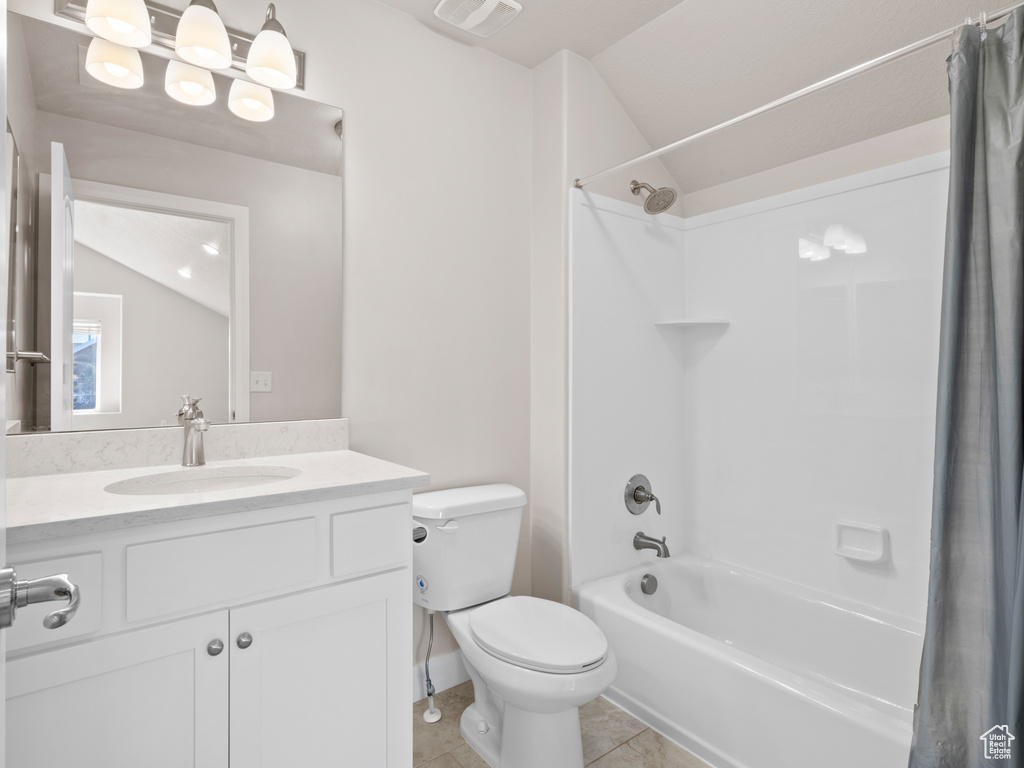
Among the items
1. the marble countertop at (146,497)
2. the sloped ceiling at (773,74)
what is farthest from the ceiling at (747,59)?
the marble countertop at (146,497)

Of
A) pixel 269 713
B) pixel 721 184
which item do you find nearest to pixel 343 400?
pixel 269 713

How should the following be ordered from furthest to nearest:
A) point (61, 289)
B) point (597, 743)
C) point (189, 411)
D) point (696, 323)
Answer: point (696, 323), point (597, 743), point (189, 411), point (61, 289)

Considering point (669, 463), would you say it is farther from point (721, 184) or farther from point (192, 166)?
point (192, 166)

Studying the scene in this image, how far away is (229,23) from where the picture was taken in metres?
1.67

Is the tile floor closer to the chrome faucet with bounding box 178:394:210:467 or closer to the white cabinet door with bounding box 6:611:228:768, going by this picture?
the white cabinet door with bounding box 6:611:228:768

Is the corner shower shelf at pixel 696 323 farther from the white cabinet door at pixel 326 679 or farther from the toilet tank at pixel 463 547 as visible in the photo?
the white cabinet door at pixel 326 679

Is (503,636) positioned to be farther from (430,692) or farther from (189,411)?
(189,411)

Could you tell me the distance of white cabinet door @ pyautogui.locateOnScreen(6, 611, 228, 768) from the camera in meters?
0.99

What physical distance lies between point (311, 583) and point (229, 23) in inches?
62.1

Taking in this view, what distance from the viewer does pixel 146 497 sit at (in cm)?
113

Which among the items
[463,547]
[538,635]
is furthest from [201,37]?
[538,635]

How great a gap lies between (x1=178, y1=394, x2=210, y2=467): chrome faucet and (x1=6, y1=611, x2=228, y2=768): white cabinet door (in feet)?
1.70

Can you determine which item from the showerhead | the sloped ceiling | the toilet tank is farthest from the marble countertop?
the sloped ceiling

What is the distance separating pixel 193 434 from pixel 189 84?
3.17 feet
